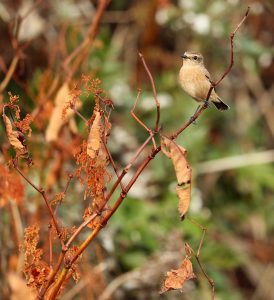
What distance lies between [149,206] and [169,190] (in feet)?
1.09

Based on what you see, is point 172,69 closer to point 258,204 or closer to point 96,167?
point 258,204

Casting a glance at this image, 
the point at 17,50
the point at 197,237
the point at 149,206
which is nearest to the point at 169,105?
the point at 149,206

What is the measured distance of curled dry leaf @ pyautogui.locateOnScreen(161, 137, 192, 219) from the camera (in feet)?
5.10

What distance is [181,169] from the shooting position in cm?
156

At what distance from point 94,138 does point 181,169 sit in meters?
0.24

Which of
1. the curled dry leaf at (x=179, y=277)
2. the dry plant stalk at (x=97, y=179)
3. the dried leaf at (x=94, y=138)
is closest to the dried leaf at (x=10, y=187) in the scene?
the dry plant stalk at (x=97, y=179)

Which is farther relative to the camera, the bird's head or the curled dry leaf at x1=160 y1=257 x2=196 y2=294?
the bird's head

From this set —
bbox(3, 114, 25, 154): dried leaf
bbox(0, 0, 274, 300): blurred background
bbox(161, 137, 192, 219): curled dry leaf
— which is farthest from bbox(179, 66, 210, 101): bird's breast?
bbox(0, 0, 274, 300): blurred background

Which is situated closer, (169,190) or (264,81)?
(169,190)

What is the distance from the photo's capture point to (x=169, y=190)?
15.5 ft

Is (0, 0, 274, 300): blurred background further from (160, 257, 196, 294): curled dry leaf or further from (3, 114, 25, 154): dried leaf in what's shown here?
(3, 114, 25, 154): dried leaf

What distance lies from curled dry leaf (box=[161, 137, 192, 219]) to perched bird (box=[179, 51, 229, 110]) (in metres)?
0.65

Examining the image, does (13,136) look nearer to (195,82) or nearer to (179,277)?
(179,277)

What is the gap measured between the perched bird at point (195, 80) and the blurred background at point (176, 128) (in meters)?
1.51
